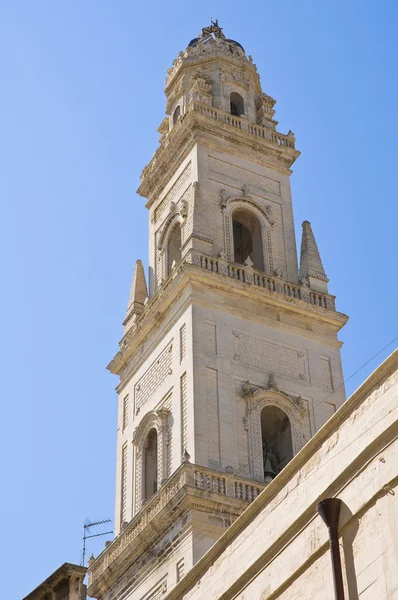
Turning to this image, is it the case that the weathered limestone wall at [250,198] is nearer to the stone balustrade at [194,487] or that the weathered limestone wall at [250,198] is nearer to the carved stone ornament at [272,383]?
the carved stone ornament at [272,383]

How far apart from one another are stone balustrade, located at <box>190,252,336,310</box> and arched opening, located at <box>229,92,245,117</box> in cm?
1057

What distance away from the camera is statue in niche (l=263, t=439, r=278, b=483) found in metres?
37.6

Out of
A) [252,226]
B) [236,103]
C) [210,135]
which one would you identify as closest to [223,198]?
[252,226]

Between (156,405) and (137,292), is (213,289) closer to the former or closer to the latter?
(156,405)

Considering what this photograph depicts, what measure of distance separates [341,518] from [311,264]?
26.6 metres

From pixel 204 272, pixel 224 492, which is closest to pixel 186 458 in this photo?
pixel 224 492

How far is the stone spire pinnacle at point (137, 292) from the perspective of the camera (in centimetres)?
4356

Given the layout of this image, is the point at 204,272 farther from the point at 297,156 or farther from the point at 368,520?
the point at 368,520

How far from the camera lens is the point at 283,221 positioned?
44.8 m

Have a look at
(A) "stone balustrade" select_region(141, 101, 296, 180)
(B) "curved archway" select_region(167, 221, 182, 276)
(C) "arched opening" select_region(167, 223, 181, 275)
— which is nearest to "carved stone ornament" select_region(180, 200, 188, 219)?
(B) "curved archway" select_region(167, 221, 182, 276)

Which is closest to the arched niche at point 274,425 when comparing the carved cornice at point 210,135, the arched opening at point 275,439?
the arched opening at point 275,439

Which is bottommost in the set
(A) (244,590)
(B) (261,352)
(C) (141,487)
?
(A) (244,590)

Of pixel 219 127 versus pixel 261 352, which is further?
pixel 219 127

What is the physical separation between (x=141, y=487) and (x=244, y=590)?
67.9 ft
